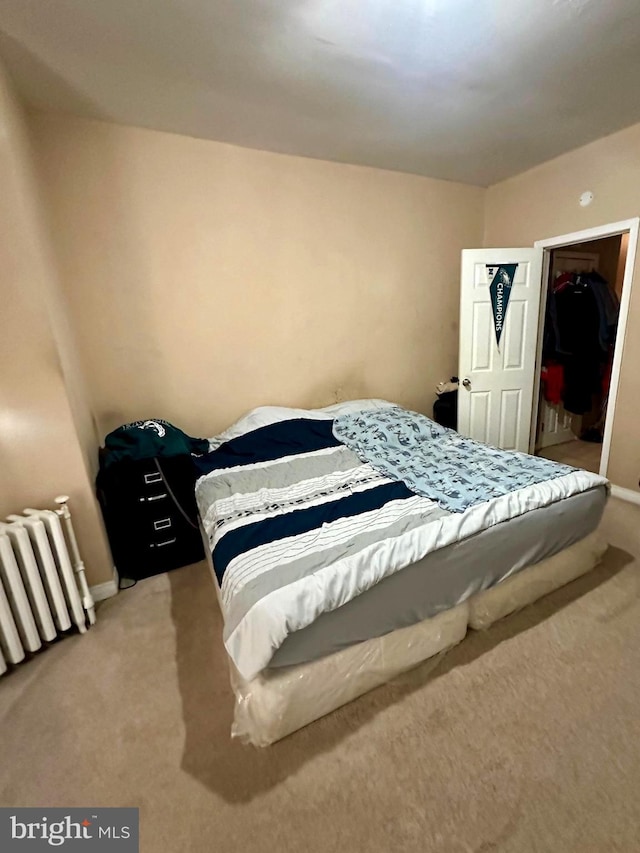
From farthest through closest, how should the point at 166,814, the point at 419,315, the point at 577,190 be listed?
the point at 419,315
the point at 577,190
the point at 166,814

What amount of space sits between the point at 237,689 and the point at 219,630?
Result: 494 mm

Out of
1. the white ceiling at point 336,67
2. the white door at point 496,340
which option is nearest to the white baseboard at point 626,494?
the white door at point 496,340

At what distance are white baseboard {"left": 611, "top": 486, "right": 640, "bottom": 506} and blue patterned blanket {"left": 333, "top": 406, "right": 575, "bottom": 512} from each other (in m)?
1.27

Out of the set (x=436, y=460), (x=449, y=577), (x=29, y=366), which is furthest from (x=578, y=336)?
(x=29, y=366)

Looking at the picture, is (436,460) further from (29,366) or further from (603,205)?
(603,205)

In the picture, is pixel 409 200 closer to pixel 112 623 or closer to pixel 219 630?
pixel 219 630

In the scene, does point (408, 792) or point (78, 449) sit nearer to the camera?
point (408, 792)

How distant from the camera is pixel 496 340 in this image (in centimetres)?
313

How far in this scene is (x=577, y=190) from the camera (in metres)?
2.81

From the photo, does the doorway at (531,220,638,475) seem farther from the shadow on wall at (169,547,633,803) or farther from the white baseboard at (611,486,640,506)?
the shadow on wall at (169,547,633,803)

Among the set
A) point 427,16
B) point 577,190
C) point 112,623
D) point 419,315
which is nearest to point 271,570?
point 112,623

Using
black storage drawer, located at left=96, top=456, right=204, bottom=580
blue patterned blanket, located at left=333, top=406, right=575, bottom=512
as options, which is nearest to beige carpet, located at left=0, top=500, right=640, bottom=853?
black storage drawer, located at left=96, top=456, right=204, bottom=580

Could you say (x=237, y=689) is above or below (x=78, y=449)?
below

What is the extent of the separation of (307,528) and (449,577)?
596mm
